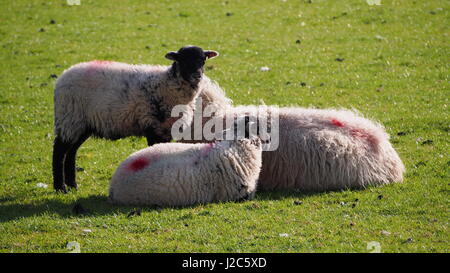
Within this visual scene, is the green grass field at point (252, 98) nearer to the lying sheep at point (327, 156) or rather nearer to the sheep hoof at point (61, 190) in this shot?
the sheep hoof at point (61, 190)

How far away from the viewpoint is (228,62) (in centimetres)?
1639

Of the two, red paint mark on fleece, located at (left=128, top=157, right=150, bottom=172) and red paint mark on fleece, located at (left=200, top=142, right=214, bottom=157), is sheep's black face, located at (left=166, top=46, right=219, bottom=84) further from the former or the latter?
red paint mark on fleece, located at (left=128, top=157, right=150, bottom=172)

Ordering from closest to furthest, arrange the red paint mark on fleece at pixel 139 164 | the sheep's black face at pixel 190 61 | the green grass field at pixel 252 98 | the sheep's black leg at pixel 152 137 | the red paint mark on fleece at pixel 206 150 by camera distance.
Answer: the green grass field at pixel 252 98, the red paint mark on fleece at pixel 139 164, the red paint mark on fleece at pixel 206 150, the sheep's black face at pixel 190 61, the sheep's black leg at pixel 152 137

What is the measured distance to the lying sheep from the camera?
9164mm

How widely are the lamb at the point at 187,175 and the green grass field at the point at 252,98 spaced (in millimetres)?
231

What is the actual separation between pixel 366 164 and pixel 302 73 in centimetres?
640

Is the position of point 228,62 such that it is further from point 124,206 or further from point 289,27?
point 124,206

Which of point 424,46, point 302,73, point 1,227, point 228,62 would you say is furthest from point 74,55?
point 1,227

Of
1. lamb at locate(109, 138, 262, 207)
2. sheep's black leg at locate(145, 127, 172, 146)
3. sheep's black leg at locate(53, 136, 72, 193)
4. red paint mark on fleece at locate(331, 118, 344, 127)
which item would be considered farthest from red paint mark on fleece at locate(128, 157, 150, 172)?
red paint mark on fleece at locate(331, 118, 344, 127)

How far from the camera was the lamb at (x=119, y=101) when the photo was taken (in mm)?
9445

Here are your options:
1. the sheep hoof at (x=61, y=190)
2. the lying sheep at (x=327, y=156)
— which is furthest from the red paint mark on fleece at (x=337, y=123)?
the sheep hoof at (x=61, y=190)

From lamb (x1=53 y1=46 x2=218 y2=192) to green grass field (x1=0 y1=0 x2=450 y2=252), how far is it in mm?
889

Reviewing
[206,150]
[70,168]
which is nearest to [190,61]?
[206,150]

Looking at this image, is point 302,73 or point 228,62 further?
point 228,62
